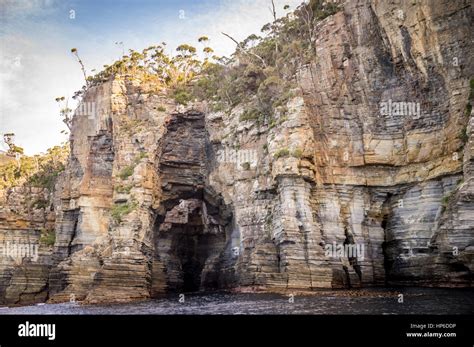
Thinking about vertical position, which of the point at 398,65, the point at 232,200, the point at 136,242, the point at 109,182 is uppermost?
the point at 398,65

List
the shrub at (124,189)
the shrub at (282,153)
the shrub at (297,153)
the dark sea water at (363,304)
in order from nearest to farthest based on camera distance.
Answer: the dark sea water at (363,304)
the shrub at (297,153)
the shrub at (282,153)
the shrub at (124,189)

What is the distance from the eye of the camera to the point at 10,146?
83.3m

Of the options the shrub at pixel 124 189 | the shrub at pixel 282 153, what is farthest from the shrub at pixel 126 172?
the shrub at pixel 282 153

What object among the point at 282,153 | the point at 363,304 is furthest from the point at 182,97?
the point at 363,304

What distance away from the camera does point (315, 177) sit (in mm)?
45219

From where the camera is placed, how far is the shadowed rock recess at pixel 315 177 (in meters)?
40.6

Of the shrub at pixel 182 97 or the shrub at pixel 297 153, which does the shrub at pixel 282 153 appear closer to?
the shrub at pixel 297 153

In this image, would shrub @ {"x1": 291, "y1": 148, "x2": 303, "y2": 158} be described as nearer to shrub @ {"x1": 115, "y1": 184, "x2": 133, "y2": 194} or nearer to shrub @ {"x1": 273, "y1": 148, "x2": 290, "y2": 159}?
shrub @ {"x1": 273, "y1": 148, "x2": 290, "y2": 159}

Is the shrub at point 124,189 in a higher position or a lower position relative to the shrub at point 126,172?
lower

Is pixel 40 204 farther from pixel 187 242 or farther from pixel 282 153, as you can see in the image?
pixel 282 153
